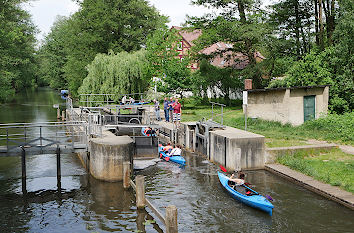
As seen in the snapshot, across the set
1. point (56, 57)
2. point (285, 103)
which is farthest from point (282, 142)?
point (56, 57)

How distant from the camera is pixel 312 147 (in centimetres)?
1919

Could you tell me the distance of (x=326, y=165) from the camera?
56.4 feet

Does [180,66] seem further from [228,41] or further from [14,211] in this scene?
[14,211]

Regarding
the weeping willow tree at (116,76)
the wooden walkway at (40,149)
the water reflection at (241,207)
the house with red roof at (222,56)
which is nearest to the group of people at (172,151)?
the water reflection at (241,207)

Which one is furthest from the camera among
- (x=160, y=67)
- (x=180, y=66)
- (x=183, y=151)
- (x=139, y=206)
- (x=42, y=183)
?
(x=160, y=67)

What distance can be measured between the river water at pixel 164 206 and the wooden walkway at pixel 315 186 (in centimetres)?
24

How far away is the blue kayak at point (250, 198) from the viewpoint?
12870mm

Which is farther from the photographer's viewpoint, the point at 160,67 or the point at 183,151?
the point at 160,67

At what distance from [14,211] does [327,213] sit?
11.3m

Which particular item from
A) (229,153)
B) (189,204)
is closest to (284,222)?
(189,204)

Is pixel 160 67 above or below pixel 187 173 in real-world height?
above

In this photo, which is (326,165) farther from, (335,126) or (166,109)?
(166,109)

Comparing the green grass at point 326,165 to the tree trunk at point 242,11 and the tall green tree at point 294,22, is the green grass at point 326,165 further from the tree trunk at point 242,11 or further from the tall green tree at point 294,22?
the tree trunk at point 242,11

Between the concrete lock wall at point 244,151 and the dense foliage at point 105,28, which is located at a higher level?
the dense foliage at point 105,28
